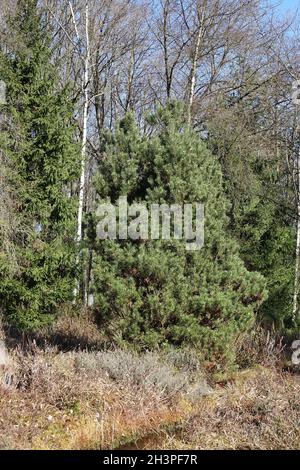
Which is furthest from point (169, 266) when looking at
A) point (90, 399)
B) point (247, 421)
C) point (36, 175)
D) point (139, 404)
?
point (36, 175)

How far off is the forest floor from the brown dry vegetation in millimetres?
11

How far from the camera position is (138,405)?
20.6 feet

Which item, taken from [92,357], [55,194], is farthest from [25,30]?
[92,357]

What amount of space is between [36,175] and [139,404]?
18.2 ft

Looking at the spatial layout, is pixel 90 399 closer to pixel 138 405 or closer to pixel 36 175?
pixel 138 405

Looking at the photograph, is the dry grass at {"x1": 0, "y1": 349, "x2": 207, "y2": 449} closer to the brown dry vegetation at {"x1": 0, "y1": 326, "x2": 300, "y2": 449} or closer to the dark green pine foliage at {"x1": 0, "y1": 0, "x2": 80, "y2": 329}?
the brown dry vegetation at {"x1": 0, "y1": 326, "x2": 300, "y2": 449}

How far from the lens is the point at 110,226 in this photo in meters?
7.42

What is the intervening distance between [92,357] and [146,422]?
1447 mm

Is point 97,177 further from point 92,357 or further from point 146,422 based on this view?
point 146,422

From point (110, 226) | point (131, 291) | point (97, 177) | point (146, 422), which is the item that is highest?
point (97, 177)

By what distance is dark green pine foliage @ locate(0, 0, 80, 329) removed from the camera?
392 inches

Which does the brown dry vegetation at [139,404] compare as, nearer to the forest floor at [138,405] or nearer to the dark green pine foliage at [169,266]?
the forest floor at [138,405]

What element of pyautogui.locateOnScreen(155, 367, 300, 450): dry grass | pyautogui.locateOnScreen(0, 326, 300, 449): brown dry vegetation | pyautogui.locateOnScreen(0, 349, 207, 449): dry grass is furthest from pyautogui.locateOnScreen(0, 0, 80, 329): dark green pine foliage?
pyautogui.locateOnScreen(155, 367, 300, 450): dry grass

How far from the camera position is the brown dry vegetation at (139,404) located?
5516 millimetres
